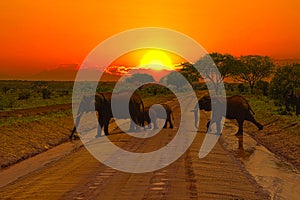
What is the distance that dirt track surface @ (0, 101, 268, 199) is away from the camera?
9633mm

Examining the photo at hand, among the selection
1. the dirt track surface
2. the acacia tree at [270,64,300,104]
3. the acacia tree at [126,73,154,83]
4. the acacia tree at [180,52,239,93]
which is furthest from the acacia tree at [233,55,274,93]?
the dirt track surface

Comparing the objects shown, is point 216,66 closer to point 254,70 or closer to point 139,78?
point 254,70

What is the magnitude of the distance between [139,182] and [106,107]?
39.3 feet

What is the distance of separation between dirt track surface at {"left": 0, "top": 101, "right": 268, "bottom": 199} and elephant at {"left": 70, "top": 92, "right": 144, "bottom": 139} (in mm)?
7224

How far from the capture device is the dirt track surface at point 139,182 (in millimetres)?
9633

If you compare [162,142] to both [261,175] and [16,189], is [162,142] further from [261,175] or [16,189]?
[16,189]

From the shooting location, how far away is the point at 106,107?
73.4ft

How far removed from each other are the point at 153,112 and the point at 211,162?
1133 centimetres

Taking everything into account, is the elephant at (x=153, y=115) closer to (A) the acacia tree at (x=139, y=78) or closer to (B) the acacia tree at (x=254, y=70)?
(B) the acacia tree at (x=254, y=70)

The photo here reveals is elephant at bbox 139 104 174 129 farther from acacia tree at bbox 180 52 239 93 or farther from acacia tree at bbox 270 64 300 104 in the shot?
acacia tree at bbox 180 52 239 93

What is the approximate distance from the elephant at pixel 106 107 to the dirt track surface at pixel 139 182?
284 inches

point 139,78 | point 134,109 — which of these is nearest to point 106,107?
point 134,109

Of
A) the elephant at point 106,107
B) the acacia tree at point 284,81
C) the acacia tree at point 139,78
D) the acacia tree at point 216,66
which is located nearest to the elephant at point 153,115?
the elephant at point 106,107

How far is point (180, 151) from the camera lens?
15.8 meters
